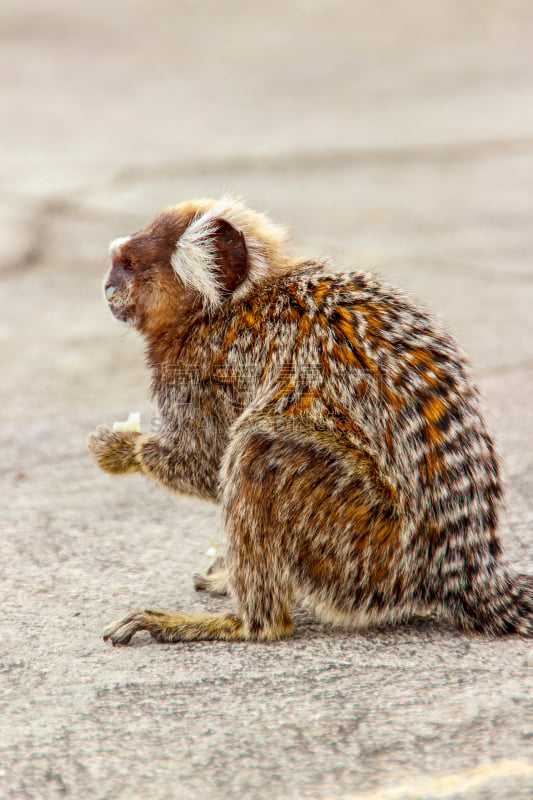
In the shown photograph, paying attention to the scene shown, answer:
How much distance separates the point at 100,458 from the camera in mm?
4840

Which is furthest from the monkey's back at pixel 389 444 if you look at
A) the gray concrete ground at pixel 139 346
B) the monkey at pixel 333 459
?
the gray concrete ground at pixel 139 346

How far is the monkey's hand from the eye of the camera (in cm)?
482

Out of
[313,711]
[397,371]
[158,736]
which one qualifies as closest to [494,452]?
[397,371]

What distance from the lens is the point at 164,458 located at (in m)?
4.65

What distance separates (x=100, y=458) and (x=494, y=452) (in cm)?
169

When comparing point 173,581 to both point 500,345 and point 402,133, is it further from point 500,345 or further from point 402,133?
point 402,133

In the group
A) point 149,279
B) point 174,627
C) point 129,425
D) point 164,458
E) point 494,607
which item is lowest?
point 174,627

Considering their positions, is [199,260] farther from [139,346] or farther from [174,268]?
[139,346]

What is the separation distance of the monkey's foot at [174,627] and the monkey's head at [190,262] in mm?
1250

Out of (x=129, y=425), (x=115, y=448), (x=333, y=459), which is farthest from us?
(x=129, y=425)

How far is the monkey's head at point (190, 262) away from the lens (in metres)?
4.64

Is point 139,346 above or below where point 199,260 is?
below

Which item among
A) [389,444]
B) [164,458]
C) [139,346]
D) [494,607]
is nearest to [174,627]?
[164,458]

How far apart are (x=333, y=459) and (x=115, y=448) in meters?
1.19
